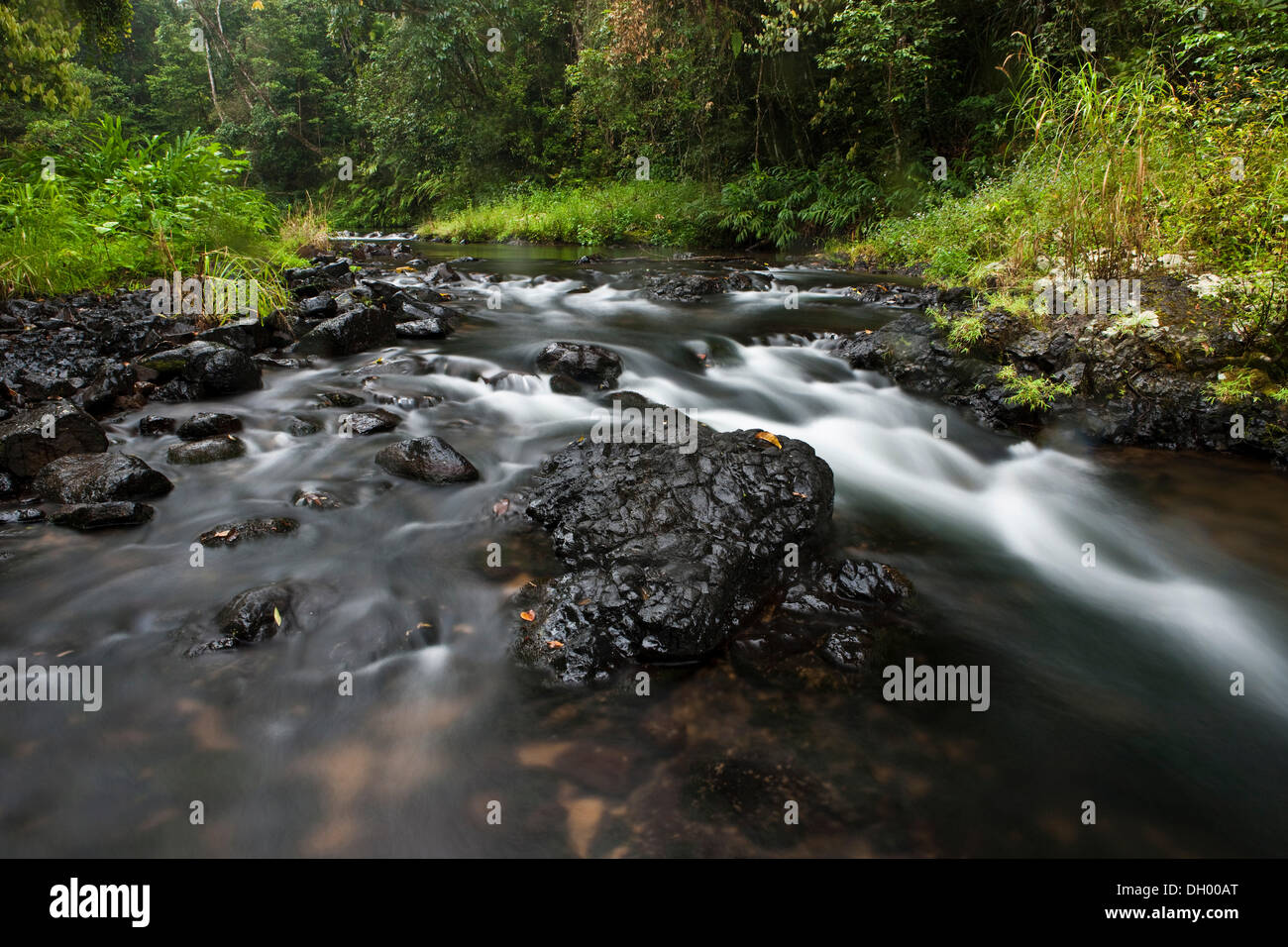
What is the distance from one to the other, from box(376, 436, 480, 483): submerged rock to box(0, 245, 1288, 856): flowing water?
0.35ft

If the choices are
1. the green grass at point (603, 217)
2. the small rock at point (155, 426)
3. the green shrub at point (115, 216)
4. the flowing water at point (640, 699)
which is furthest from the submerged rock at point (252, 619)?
the green grass at point (603, 217)

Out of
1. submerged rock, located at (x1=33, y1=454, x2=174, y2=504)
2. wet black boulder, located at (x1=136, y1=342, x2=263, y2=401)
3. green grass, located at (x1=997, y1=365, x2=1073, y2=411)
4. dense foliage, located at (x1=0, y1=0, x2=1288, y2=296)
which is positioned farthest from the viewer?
dense foliage, located at (x1=0, y1=0, x2=1288, y2=296)

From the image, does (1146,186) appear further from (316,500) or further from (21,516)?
(21,516)

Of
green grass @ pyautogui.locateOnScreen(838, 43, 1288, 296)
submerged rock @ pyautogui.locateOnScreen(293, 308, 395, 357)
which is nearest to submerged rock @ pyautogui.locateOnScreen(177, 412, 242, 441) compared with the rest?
submerged rock @ pyautogui.locateOnScreen(293, 308, 395, 357)

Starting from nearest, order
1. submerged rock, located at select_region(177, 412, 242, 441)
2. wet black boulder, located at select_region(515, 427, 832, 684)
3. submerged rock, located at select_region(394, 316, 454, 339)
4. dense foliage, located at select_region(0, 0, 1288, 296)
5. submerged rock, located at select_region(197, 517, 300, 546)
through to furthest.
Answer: wet black boulder, located at select_region(515, 427, 832, 684) < submerged rock, located at select_region(197, 517, 300, 546) < submerged rock, located at select_region(177, 412, 242, 441) < dense foliage, located at select_region(0, 0, 1288, 296) < submerged rock, located at select_region(394, 316, 454, 339)

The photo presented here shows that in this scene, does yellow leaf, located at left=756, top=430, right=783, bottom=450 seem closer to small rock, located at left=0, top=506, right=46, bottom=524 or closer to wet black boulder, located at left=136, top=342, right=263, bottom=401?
small rock, located at left=0, top=506, right=46, bottom=524

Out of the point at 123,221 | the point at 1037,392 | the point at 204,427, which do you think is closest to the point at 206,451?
the point at 204,427

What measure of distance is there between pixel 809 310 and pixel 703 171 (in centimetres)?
1029

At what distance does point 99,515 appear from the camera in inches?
140

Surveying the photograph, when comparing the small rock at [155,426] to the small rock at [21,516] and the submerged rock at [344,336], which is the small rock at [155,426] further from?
the submerged rock at [344,336]

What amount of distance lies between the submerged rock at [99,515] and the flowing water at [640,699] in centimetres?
8

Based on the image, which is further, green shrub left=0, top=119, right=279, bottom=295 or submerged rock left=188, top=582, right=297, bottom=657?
green shrub left=0, top=119, right=279, bottom=295

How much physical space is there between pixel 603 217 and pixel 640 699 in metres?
16.8

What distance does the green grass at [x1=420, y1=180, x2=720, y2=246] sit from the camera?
621 inches
